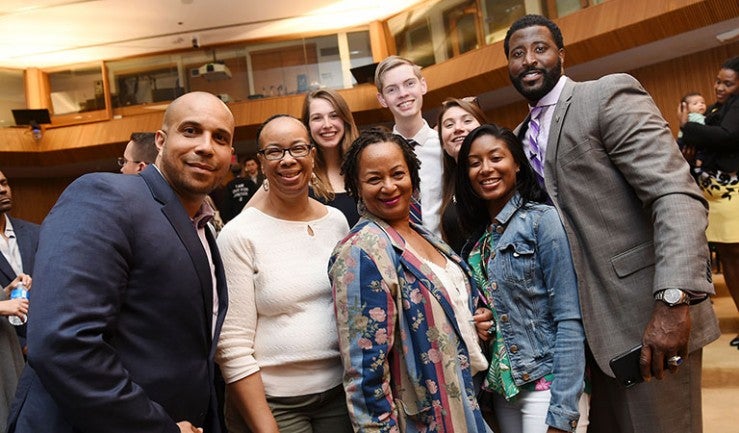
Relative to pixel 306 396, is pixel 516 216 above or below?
above

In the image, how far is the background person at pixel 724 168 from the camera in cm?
349

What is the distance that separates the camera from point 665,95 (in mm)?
7570

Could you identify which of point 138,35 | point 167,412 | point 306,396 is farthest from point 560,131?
point 138,35

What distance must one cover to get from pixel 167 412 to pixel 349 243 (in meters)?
0.63

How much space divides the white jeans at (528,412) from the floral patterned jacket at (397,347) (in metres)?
0.20

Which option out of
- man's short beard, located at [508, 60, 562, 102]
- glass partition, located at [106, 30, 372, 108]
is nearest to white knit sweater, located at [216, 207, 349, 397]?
man's short beard, located at [508, 60, 562, 102]

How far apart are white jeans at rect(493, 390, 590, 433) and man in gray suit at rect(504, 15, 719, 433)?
163 millimetres

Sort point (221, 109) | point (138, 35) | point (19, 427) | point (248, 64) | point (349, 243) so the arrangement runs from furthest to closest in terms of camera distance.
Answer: point (248, 64)
point (138, 35)
point (349, 243)
point (221, 109)
point (19, 427)

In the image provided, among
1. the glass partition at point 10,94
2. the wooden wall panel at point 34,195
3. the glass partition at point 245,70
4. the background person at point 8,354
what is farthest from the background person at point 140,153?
the wooden wall panel at point 34,195

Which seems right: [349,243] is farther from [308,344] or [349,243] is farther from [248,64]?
[248,64]

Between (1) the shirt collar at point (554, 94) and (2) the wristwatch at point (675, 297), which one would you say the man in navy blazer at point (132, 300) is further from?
(2) the wristwatch at point (675, 297)

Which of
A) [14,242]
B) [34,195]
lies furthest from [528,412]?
[34,195]

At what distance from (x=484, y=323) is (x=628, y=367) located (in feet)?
1.36

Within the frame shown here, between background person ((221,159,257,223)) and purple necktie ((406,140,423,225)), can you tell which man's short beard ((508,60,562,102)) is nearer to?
purple necktie ((406,140,423,225))
